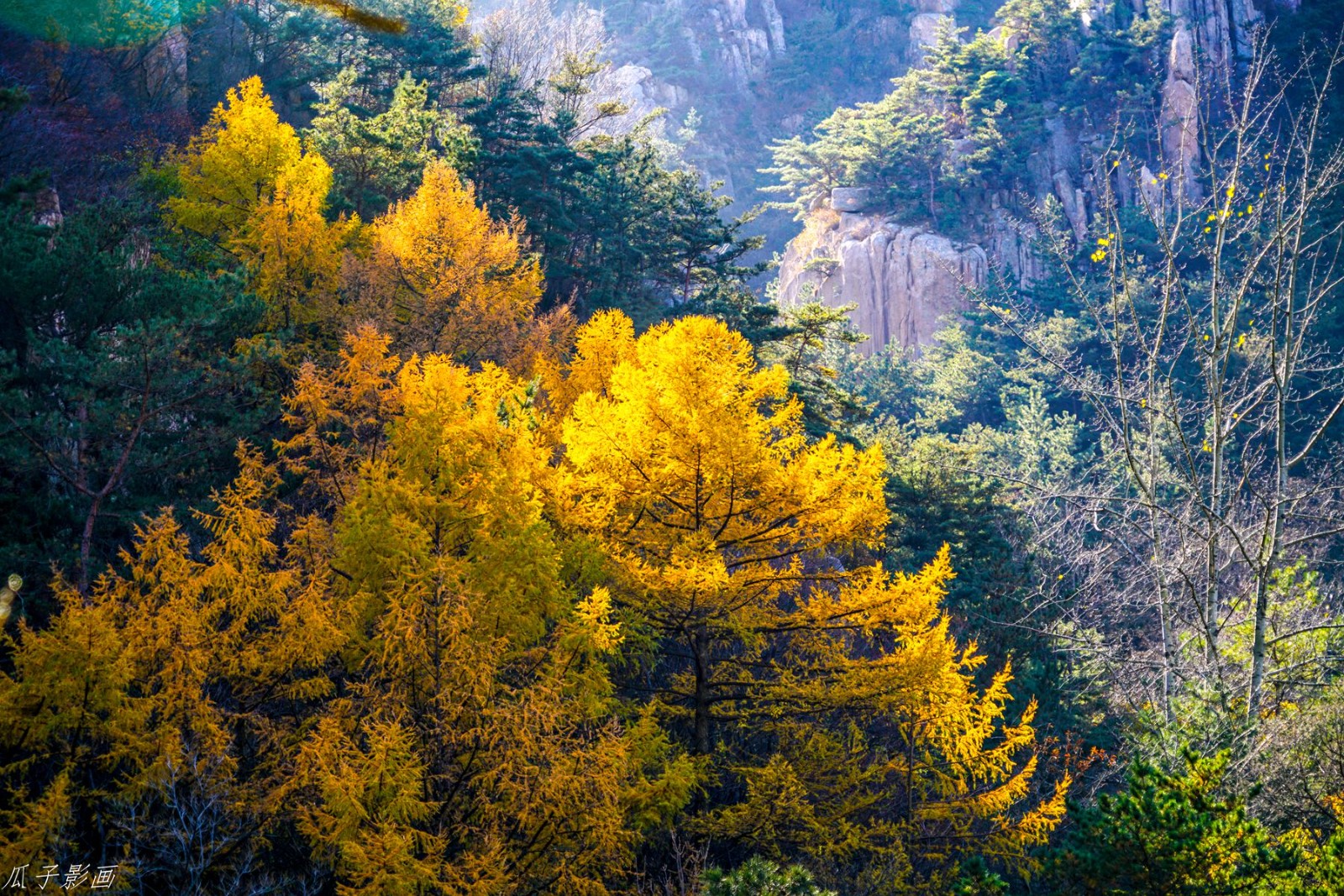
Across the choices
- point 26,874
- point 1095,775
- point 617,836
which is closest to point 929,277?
point 1095,775

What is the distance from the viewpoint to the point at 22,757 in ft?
29.8

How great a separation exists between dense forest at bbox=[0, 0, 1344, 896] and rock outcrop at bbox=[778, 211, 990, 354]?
23.8 meters

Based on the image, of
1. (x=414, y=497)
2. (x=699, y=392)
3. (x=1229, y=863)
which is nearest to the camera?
(x=1229, y=863)

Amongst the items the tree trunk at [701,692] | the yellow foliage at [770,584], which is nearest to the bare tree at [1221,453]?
the yellow foliage at [770,584]

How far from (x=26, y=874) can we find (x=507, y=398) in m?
7.05

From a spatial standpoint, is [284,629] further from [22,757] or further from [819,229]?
[819,229]

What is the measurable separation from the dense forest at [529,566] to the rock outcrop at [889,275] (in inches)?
937

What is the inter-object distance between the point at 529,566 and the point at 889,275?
3997 cm

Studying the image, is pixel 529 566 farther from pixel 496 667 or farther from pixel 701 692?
pixel 701 692

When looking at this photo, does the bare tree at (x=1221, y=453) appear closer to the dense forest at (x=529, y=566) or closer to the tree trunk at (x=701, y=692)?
the dense forest at (x=529, y=566)

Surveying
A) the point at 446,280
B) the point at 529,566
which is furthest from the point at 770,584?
the point at 446,280

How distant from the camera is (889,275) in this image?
4809cm

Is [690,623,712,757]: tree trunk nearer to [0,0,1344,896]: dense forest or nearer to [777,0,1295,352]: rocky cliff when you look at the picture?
[0,0,1344,896]: dense forest

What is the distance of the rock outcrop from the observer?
47.1 metres
